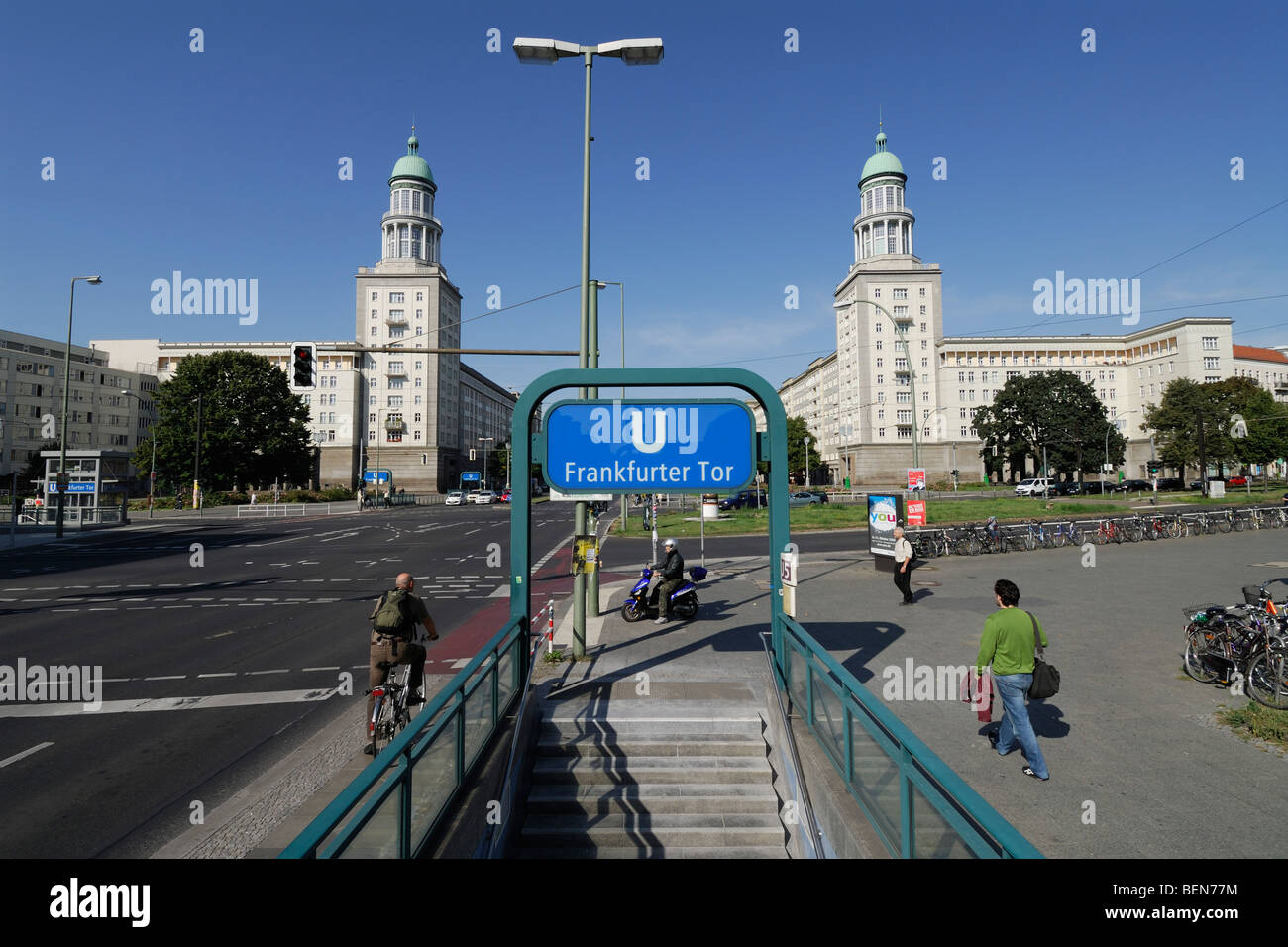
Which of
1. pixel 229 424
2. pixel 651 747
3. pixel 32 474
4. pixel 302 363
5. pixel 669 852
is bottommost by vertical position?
pixel 669 852

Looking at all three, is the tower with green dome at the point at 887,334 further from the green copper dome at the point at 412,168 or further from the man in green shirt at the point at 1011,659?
the man in green shirt at the point at 1011,659

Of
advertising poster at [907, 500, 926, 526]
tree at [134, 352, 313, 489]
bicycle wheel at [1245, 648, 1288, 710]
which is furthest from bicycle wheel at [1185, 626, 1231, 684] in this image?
tree at [134, 352, 313, 489]

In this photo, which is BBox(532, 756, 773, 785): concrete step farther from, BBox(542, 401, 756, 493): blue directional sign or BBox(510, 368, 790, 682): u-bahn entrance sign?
BBox(542, 401, 756, 493): blue directional sign

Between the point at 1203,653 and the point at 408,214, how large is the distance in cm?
10772

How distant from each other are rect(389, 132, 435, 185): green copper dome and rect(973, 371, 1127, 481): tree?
87.2 metres

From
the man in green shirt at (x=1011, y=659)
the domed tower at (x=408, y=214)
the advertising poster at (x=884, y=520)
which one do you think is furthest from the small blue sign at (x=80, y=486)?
the domed tower at (x=408, y=214)

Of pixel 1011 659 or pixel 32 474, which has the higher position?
pixel 32 474

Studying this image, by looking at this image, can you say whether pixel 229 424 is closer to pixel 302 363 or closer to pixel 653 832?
pixel 302 363

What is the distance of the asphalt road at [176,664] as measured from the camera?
5535mm

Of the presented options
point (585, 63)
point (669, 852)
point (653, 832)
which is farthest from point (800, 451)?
point (669, 852)

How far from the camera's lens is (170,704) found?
805cm

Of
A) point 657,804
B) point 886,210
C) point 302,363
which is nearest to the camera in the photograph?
point 657,804

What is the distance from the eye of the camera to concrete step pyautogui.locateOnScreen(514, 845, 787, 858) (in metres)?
5.48
